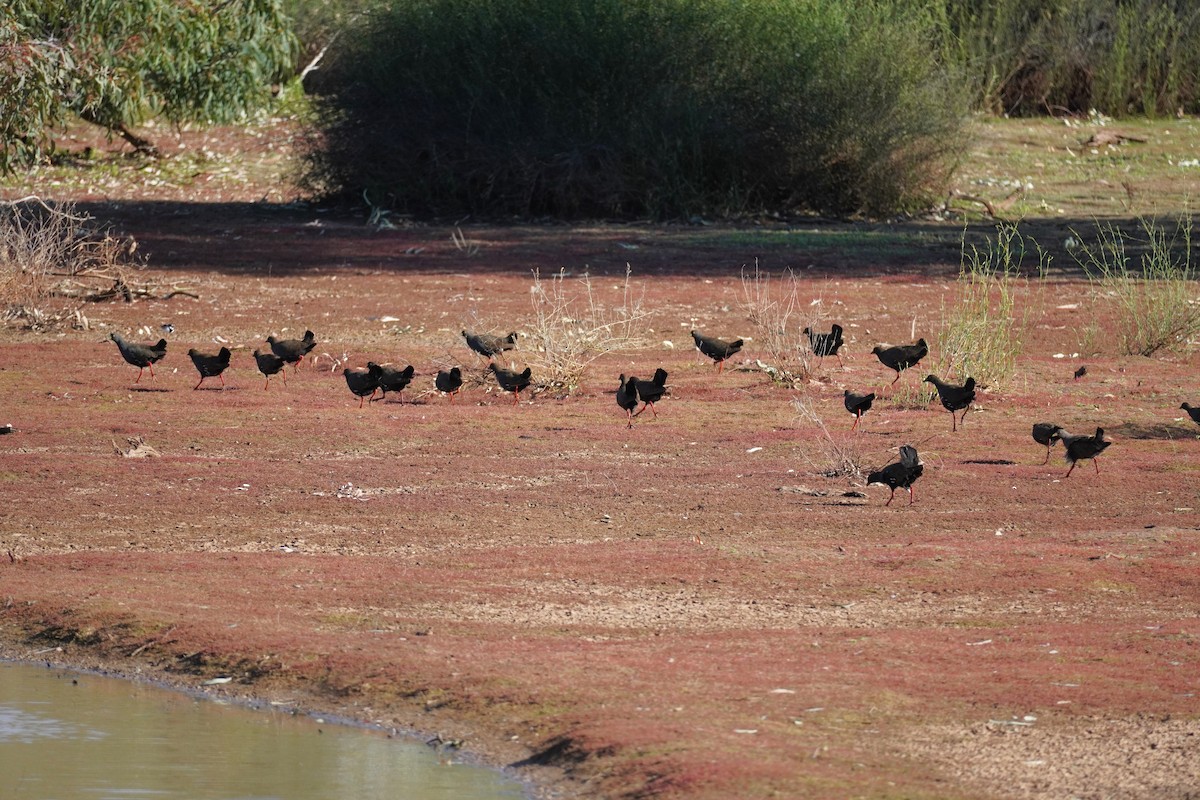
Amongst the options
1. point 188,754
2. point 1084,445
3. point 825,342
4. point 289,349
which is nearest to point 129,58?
point 289,349

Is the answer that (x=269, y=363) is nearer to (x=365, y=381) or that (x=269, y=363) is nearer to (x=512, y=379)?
(x=365, y=381)

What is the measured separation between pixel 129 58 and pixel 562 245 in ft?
24.8

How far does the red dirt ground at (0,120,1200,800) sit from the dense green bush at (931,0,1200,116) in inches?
851

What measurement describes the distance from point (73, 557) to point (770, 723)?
4589mm

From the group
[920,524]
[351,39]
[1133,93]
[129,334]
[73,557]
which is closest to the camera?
[73,557]

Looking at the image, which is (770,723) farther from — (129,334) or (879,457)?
(129,334)

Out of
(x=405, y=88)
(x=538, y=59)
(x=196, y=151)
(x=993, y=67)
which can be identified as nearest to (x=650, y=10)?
(x=538, y=59)

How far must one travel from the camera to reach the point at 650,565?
875 cm

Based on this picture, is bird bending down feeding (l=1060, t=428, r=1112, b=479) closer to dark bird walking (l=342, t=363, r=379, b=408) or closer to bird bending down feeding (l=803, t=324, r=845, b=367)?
bird bending down feeding (l=803, t=324, r=845, b=367)

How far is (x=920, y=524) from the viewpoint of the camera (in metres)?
9.88

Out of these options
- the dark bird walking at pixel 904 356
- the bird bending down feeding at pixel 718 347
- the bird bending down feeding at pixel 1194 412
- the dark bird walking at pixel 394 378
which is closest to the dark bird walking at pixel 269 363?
the dark bird walking at pixel 394 378

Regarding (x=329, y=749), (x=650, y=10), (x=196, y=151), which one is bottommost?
(x=329, y=749)

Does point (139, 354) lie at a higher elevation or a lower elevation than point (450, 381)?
higher

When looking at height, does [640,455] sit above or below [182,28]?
below
